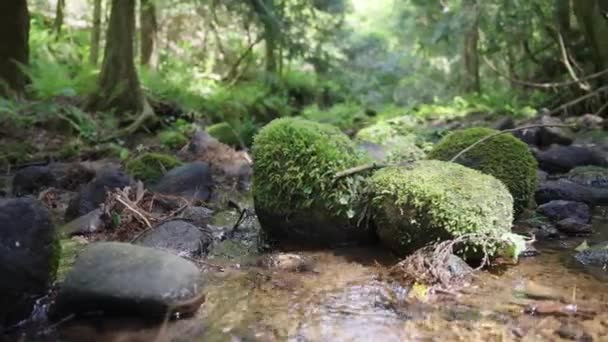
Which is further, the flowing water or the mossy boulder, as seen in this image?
the mossy boulder

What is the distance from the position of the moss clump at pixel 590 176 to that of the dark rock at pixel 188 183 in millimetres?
4438

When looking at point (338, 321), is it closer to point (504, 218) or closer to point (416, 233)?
point (416, 233)

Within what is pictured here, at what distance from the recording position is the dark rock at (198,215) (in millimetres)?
5426

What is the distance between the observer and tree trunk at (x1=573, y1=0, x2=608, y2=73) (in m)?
11.4

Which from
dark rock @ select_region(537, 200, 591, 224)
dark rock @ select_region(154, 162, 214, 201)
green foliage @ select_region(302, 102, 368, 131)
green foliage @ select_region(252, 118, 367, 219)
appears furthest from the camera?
green foliage @ select_region(302, 102, 368, 131)

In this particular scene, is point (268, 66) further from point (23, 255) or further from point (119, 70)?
point (23, 255)

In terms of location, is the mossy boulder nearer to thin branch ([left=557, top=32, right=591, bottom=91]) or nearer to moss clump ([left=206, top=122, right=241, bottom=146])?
moss clump ([left=206, top=122, right=241, bottom=146])

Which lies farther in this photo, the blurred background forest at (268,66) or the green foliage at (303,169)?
the blurred background forest at (268,66)

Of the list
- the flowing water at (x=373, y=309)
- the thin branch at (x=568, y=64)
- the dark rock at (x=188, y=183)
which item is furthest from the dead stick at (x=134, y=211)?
the thin branch at (x=568, y=64)

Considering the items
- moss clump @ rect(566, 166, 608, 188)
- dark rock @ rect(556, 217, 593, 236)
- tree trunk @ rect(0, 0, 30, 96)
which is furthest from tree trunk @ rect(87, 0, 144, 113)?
dark rock @ rect(556, 217, 593, 236)

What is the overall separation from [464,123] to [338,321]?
435 inches

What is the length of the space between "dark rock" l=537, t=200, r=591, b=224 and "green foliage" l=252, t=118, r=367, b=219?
186 centimetres

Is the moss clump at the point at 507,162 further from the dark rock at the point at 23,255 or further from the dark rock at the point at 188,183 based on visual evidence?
the dark rock at the point at 23,255

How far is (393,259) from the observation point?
426 centimetres
